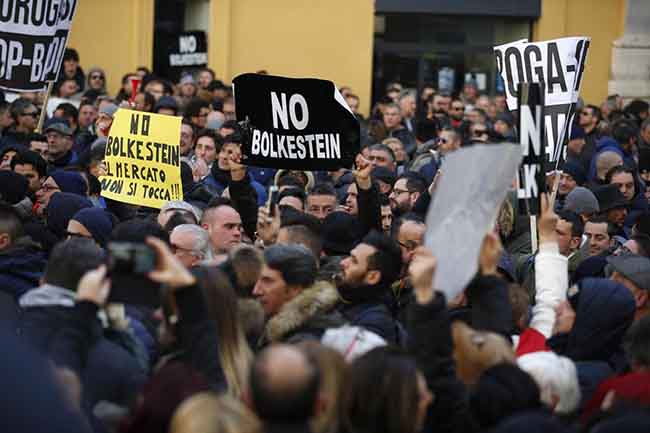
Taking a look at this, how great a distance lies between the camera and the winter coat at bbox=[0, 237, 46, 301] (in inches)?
309

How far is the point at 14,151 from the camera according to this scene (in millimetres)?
11664

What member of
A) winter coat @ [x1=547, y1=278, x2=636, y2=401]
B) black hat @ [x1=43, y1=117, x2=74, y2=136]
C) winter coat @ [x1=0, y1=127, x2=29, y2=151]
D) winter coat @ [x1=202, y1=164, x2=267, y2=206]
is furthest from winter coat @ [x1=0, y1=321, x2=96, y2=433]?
black hat @ [x1=43, y1=117, x2=74, y2=136]

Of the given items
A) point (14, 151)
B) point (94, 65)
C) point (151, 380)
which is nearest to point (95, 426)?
point (151, 380)

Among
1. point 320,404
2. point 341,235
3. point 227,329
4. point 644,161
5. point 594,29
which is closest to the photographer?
point 320,404

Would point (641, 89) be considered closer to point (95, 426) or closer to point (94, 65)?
point (94, 65)

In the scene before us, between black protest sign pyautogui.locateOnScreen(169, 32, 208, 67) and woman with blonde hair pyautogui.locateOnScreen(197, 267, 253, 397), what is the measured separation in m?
16.3

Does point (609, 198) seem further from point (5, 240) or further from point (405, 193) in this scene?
point (5, 240)

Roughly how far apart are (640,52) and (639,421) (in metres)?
20.1

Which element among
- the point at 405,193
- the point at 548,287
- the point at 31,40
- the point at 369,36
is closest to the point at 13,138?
the point at 31,40

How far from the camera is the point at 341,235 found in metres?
8.99

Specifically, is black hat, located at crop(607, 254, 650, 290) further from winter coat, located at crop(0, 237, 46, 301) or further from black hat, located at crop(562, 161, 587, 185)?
black hat, located at crop(562, 161, 587, 185)

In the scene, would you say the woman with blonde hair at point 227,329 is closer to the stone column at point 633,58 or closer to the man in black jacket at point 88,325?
the man in black jacket at point 88,325

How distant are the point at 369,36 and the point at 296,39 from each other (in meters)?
1.14

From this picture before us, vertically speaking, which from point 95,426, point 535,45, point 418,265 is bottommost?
point 95,426
